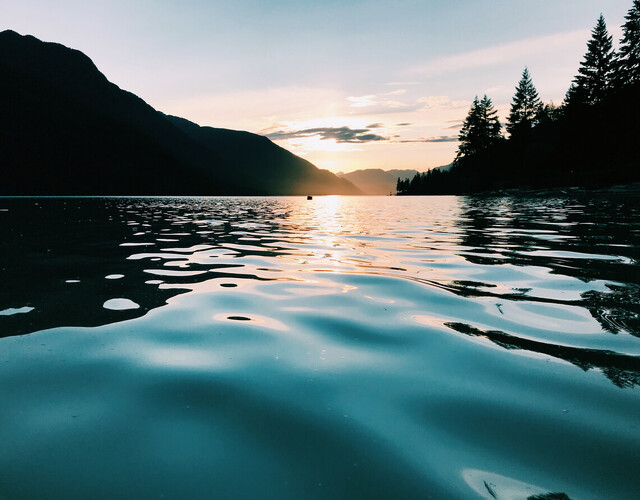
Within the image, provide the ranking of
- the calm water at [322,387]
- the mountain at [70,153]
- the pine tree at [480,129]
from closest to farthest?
the calm water at [322,387]
the pine tree at [480,129]
the mountain at [70,153]

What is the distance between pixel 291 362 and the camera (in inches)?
112

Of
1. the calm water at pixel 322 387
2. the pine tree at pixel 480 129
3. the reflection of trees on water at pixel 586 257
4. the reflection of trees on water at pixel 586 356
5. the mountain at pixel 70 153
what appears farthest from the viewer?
the mountain at pixel 70 153

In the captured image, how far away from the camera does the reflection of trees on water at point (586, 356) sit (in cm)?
250

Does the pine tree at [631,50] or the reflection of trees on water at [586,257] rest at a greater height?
the pine tree at [631,50]

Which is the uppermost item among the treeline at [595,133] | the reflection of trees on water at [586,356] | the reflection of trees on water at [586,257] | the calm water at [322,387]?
the treeline at [595,133]

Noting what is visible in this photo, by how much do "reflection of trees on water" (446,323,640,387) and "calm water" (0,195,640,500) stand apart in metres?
0.02

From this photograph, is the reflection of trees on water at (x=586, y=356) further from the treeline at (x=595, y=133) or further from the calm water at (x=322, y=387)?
the treeline at (x=595, y=133)

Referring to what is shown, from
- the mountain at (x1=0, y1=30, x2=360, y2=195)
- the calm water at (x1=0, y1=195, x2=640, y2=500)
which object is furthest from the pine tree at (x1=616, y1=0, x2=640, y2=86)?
the mountain at (x1=0, y1=30, x2=360, y2=195)

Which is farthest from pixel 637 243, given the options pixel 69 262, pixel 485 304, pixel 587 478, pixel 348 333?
pixel 69 262

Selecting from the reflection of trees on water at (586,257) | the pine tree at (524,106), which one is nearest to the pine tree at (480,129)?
the pine tree at (524,106)

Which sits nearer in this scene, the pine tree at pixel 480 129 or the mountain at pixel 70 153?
the pine tree at pixel 480 129

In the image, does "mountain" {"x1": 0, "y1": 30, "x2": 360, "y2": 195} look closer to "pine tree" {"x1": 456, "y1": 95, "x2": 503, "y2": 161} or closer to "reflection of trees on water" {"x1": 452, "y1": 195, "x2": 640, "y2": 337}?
"pine tree" {"x1": 456, "y1": 95, "x2": 503, "y2": 161}

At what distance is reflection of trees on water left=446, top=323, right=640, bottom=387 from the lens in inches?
98.5

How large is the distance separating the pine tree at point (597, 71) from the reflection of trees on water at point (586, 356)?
6864 centimetres
